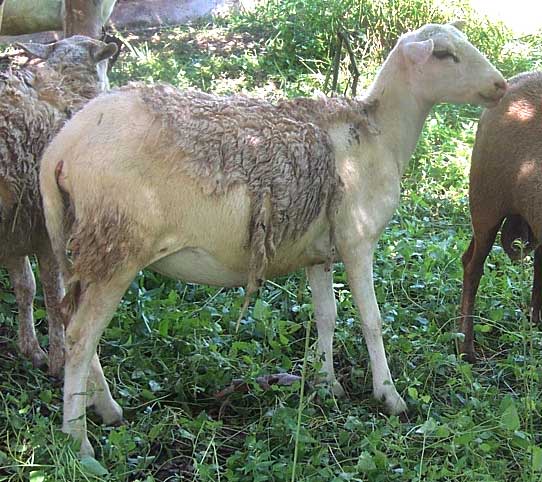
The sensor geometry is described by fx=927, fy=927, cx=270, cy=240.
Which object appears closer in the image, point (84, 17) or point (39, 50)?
point (39, 50)

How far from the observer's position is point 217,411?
424 centimetres

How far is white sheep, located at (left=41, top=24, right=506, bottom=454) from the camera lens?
352 cm

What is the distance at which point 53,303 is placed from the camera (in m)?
4.39

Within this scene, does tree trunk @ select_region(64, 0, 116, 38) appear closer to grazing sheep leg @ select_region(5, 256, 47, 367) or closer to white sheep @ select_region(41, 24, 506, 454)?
grazing sheep leg @ select_region(5, 256, 47, 367)

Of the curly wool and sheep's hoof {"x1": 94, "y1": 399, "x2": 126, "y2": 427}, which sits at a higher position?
the curly wool

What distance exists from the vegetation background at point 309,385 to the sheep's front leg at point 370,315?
0.29 ft

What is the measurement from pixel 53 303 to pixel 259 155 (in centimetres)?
134

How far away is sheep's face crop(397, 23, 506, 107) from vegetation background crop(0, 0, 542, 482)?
877 mm

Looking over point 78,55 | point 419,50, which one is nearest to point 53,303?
point 78,55

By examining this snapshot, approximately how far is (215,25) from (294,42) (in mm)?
1495

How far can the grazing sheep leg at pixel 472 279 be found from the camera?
4992mm

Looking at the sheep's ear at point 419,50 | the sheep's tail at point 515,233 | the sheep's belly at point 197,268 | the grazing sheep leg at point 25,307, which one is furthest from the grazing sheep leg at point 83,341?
the sheep's tail at point 515,233

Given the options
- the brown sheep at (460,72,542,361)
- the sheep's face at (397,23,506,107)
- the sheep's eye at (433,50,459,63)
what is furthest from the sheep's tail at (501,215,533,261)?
the sheep's eye at (433,50,459,63)

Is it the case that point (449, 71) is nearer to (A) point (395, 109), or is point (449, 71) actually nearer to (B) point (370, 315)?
(A) point (395, 109)
